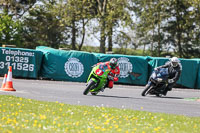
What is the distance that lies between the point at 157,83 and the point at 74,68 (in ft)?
25.7

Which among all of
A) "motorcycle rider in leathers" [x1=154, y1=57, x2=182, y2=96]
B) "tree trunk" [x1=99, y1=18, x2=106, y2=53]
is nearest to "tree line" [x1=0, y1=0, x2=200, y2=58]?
"tree trunk" [x1=99, y1=18, x2=106, y2=53]

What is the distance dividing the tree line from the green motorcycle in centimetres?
2531

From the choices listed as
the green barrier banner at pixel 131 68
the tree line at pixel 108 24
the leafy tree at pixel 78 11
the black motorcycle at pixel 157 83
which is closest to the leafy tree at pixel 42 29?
the tree line at pixel 108 24

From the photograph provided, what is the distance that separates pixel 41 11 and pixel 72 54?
27944 millimetres

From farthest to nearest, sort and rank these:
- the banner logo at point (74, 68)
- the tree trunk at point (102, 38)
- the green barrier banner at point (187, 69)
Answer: the tree trunk at point (102, 38) < the green barrier banner at point (187, 69) < the banner logo at point (74, 68)

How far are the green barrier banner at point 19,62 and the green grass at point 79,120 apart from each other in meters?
11.3

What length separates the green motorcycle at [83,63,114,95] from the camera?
15.1m

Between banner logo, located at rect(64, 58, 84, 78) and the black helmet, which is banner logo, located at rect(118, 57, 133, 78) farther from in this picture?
the black helmet

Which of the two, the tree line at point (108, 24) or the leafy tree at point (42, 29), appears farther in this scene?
the leafy tree at point (42, 29)

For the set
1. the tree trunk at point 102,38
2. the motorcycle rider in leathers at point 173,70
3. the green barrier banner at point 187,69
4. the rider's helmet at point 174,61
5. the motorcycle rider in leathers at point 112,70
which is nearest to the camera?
the motorcycle rider in leathers at point 112,70

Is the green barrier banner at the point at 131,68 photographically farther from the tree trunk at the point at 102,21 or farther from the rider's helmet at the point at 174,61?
the tree trunk at the point at 102,21

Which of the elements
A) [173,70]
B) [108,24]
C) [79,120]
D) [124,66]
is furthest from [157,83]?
[108,24]

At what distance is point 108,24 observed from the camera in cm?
4106

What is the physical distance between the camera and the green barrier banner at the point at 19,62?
2284cm
